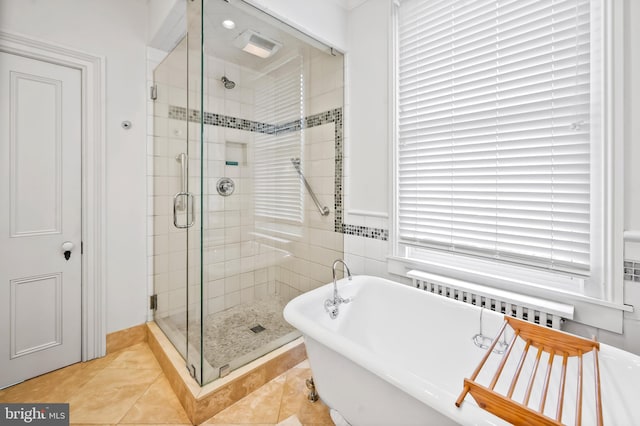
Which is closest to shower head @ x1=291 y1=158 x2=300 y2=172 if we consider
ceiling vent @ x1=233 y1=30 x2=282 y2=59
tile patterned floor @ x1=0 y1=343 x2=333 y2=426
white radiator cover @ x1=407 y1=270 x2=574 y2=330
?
ceiling vent @ x1=233 y1=30 x2=282 y2=59

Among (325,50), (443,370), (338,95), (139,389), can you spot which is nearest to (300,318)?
(443,370)

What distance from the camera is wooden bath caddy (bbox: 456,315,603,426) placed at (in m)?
0.72

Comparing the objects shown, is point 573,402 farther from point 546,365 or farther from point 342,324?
point 342,324

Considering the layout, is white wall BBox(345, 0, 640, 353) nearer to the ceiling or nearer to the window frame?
the ceiling

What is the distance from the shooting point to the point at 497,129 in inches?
60.4

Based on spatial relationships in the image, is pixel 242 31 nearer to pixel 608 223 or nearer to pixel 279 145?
pixel 279 145

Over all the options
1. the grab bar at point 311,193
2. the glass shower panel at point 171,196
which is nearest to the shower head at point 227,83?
the glass shower panel at point 171,196

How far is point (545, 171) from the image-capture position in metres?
1.39

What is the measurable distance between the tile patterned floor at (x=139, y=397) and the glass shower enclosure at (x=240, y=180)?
21 centimetres

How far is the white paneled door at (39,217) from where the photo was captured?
170 cm

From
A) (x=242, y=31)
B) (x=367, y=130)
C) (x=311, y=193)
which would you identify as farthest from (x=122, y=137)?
(x=367, y=130)

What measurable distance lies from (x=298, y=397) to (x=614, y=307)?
1.59 meters

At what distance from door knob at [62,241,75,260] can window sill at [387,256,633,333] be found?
7.36ft

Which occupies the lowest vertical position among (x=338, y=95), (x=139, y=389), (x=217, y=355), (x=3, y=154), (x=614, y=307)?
(x=139, y=389)
